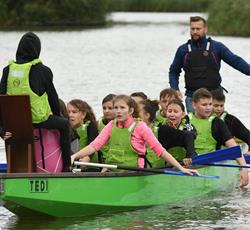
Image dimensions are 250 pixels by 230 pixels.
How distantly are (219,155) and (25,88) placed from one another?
2.32 metres

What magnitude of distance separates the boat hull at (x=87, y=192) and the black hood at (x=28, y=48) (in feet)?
4.04

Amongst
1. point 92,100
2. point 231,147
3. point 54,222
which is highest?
point 92,100

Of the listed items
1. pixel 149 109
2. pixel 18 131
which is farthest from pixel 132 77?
pixel 18 131

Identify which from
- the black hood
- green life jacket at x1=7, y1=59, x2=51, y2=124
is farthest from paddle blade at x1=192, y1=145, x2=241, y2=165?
the black hood

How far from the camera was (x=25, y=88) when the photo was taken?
10.2m

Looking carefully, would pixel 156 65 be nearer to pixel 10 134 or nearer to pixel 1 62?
pixel 1 62

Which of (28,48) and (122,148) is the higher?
(28,48)

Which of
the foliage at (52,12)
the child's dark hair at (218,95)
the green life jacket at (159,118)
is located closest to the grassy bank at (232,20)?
the foliage at (52,12)

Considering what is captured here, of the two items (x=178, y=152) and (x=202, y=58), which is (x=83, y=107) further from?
(x=202, y=58)

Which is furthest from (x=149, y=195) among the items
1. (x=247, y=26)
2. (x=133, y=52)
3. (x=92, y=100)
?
(x=247, y=26)

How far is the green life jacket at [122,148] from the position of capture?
10.9 m

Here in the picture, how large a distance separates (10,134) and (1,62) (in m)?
25.2

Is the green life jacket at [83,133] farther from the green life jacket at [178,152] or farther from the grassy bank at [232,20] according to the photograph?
the grassy bank at [232,20]

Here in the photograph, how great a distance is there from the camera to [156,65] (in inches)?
1417
